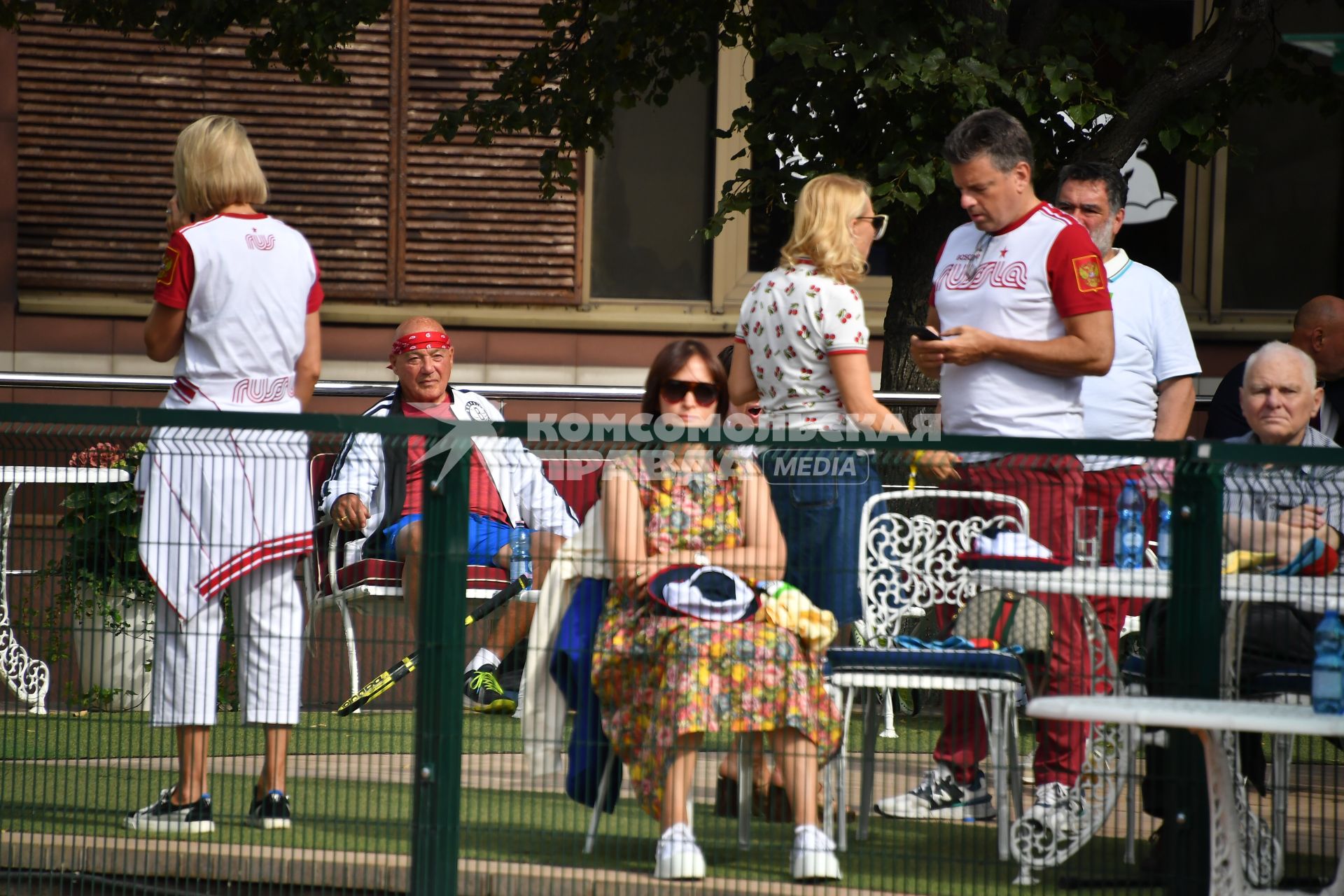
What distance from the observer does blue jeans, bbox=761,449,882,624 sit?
416cm

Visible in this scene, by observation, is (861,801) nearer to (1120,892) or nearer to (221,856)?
(1120,892)

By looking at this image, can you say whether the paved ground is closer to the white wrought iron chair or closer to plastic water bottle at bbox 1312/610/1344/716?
the white wrought iron chair

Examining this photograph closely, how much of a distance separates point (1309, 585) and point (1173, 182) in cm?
734

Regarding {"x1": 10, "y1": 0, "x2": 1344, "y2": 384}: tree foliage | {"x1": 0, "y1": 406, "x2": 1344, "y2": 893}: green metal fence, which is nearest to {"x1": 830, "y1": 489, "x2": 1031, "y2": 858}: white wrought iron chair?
{"x1": 0, "y1": 406, "x2": 1344, "y2": 893}: green metal fence

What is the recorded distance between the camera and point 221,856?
4.29 meters

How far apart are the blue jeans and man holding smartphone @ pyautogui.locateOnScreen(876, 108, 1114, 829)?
465 mm

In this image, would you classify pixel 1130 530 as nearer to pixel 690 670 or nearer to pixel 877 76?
pixel 690 670

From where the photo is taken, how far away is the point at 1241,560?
4.05 metres

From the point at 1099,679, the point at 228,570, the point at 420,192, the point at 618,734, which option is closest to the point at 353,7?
the point at 420,192

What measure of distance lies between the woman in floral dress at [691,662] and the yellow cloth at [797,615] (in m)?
0.04

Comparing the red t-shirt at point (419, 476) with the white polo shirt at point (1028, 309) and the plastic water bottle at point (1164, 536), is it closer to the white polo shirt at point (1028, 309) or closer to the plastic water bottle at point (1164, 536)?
the white polo shirt at point (1028, 309)

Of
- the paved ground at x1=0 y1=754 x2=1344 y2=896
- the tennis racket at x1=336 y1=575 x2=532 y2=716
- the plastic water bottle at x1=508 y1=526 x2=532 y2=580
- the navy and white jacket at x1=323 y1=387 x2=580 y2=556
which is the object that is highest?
the navy and white jacket at x1=323 y1=387 x2=580 y2=556

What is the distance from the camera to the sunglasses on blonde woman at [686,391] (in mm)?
4605

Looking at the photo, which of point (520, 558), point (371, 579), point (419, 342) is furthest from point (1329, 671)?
point (419, 342)
